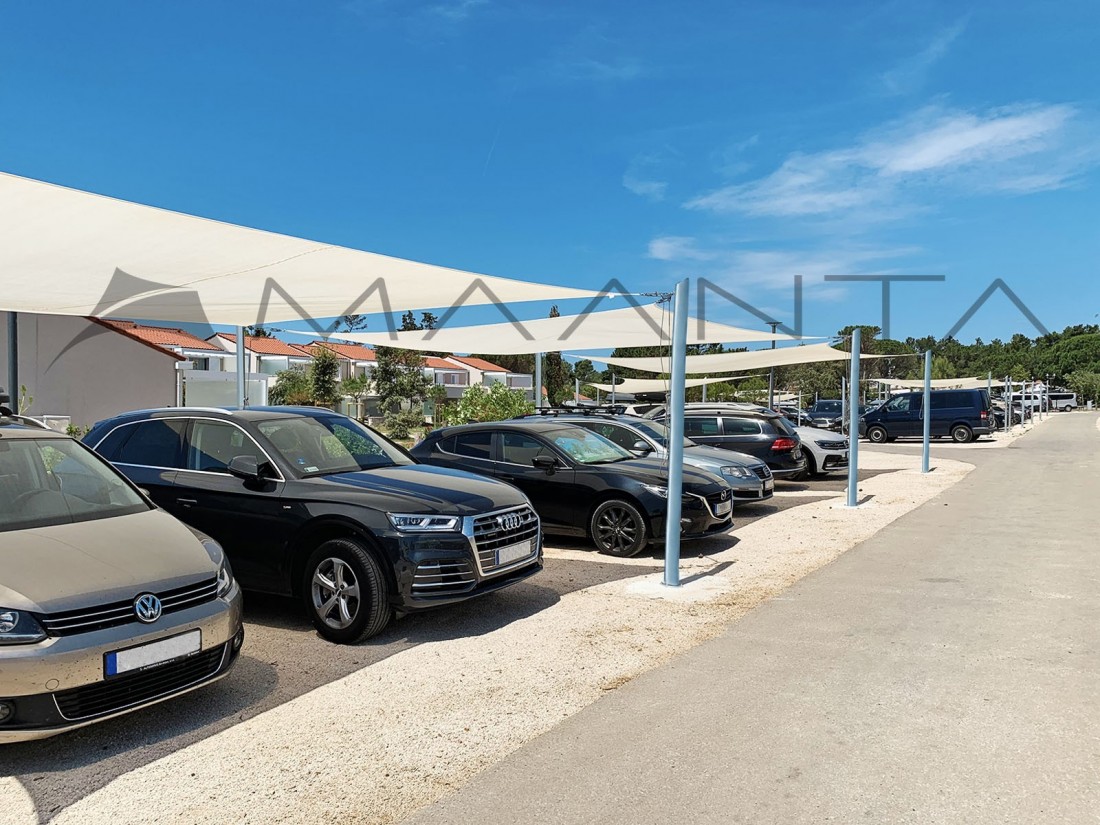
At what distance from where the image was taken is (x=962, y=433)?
105 ft

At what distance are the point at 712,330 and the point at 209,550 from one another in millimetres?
12535

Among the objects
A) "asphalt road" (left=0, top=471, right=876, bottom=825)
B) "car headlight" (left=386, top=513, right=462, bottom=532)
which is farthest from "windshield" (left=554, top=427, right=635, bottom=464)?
"car headlight" (left=386, top=513, right=462, bottom=532)

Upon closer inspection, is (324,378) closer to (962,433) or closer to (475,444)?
(962,433)

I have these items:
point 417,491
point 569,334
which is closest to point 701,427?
point 569,334

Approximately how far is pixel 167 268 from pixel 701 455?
24.3 ft

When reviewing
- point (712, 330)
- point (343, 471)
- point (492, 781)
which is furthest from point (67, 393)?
point (492, 781)

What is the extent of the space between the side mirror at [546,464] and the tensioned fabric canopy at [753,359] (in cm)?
876

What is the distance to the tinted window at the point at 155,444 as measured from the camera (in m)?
6.67

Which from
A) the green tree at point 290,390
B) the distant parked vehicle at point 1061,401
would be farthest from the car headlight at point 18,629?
the distant parked vehicle at point 1061,401

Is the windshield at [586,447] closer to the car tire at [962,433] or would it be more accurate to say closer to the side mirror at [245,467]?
the side mirror at [245,467]

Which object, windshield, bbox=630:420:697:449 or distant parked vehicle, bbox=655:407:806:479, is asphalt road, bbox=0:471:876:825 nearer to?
windshield, bbox=630:420:697:449

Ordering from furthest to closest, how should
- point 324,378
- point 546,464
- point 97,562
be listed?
point 324,378, point 546,464, point 97,562

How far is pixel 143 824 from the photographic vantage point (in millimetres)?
3232

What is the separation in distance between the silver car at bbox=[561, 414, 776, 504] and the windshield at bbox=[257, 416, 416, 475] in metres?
4.26
